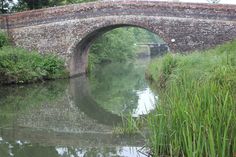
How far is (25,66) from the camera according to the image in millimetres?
17562

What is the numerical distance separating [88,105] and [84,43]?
9.12 metres

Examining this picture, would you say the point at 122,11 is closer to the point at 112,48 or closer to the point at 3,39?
the point at 3,39

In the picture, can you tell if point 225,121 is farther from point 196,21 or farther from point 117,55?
point 117,55

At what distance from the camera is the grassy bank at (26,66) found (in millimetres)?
16875

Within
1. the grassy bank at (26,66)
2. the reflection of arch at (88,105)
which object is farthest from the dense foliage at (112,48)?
the reflection of arch at (88,105)

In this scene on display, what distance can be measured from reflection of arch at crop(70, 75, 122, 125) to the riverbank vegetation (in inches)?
44.2

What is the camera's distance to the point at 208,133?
4012 millimetres

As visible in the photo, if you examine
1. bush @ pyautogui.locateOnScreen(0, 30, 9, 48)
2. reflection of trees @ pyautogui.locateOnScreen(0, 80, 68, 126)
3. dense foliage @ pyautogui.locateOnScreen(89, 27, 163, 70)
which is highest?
bush @ pyautogui.locateOnScreen(0, 30, 9, 48)

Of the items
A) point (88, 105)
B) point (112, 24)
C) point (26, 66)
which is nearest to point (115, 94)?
point (88, 105)

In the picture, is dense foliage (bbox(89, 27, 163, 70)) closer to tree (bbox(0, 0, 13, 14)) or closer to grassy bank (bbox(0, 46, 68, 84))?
grassy bank (bbox(0, 46, 68, 84))

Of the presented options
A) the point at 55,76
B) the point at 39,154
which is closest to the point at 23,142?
the point at 39,154

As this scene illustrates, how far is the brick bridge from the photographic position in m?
17.6

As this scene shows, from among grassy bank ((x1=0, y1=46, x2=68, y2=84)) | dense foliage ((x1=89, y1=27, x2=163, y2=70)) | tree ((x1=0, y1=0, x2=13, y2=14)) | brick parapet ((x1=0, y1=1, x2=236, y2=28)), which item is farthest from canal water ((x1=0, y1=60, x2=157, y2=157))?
dense foliage ((x1=89, y1=27, x2=163, y2=70))

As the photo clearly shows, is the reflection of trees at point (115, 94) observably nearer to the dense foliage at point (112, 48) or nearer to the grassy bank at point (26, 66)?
the grassy bank at point (26, 66)
